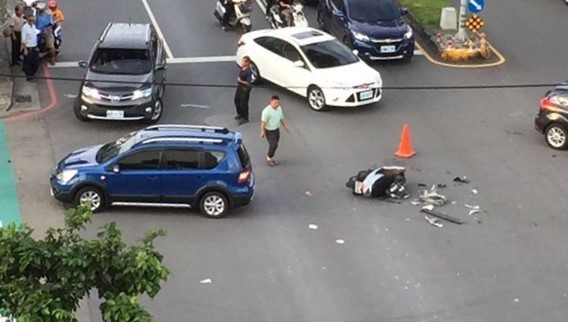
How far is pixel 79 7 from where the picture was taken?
31.6 meters

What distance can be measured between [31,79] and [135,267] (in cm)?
1735

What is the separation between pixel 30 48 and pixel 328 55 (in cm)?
684

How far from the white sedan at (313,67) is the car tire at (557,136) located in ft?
13.4

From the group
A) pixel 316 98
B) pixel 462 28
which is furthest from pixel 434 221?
pixel 462 28

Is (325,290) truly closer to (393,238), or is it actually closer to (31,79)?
(393,238)

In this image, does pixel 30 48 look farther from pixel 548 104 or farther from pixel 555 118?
pixel 555 118

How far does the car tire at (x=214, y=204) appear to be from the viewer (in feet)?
64.0

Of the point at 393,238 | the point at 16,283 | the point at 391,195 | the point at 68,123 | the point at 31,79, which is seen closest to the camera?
the point at 16,283

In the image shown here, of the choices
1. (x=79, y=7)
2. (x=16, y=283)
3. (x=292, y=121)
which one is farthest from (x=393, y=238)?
(x=79, y=7)

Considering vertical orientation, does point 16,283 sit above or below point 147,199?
above

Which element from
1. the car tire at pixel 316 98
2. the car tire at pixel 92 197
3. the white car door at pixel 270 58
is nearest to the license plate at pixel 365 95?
the car tire at pixel 316 98

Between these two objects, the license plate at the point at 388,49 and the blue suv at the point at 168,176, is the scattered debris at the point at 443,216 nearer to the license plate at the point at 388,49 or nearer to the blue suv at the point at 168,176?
the blue suv at the point at 168,176

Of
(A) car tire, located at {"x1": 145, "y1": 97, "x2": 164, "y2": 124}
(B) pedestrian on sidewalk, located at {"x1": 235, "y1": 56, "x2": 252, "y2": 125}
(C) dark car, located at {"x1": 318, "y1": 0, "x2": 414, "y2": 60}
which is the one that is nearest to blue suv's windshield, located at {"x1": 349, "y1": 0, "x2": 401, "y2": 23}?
(C) dark car, located at {"x1": 318, "y1": 0, "x2": 414, "y2": 60}

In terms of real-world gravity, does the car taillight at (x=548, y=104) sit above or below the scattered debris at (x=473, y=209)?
above
